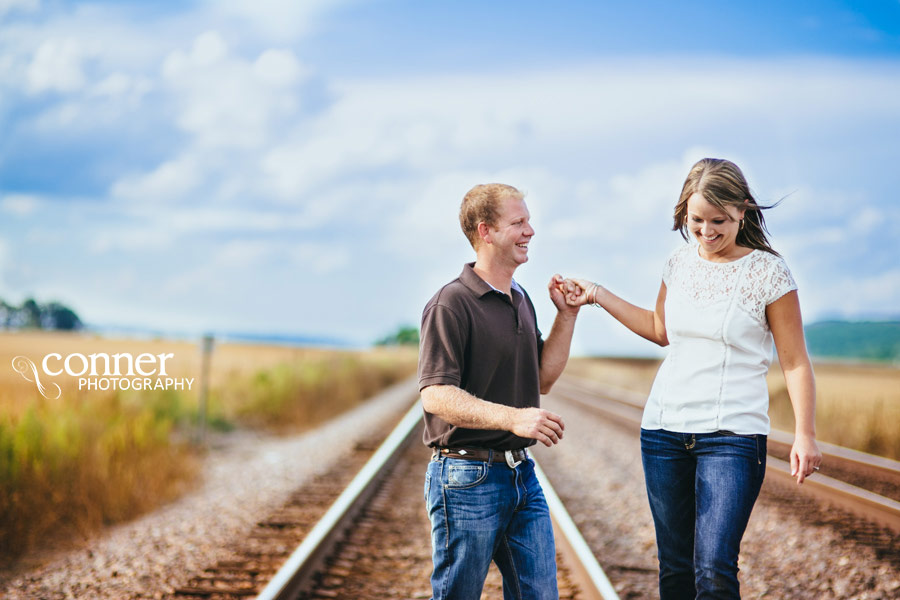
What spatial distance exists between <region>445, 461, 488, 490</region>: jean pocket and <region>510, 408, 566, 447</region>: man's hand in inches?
9.3

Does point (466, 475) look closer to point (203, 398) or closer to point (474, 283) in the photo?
point (474, 283)

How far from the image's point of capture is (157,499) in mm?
6891

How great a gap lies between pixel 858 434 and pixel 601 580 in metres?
8.98

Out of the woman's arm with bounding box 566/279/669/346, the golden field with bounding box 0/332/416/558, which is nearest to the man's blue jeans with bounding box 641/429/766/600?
the woman's arm with bounding box 566/279/669/346

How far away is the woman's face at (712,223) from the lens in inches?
101

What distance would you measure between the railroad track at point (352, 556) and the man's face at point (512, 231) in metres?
2.27

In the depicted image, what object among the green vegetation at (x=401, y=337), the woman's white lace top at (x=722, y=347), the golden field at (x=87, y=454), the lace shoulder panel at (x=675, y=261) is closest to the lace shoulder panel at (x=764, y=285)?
the woman's white lace top at (x=722, y=347)

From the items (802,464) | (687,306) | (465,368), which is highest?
(687,306)

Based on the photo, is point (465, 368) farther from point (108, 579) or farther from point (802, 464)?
point (108, 579)

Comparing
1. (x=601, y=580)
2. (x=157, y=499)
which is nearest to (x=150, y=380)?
(x=157, y=499)

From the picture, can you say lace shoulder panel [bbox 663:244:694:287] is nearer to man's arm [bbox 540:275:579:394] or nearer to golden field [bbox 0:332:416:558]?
man's arm [bbox 540:275:579:394]

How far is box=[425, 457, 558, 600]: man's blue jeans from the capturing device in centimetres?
249

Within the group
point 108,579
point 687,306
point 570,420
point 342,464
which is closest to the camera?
point 687,306

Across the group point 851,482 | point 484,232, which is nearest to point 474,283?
point 484,232
